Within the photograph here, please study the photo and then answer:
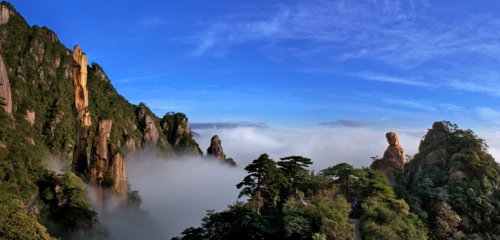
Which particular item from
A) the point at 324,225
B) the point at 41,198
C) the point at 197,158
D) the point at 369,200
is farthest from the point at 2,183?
the point at 197,158

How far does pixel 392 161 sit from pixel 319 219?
3985 cm

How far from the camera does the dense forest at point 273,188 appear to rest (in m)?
24.7

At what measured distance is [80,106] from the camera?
23.9 meters

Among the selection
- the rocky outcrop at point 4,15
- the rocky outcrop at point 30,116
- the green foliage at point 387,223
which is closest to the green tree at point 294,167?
the green foliage at point 387,223

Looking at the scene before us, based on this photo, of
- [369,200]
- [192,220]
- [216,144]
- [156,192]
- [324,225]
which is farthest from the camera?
[216,144]

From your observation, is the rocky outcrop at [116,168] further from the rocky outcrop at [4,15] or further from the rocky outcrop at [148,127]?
the rocky outcrop at [4,15]

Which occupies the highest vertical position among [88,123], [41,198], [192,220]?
[88,123]

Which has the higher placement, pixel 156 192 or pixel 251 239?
pixel 251 239

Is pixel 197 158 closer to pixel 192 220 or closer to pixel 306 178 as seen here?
pixel 192 220

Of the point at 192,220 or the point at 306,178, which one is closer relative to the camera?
the point at 306,178

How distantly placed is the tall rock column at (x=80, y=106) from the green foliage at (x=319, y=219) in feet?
71.0

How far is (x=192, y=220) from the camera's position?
74.3 metres

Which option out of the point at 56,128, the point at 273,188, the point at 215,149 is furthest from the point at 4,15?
the point at 273,188

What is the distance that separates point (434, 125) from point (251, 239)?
173ft
